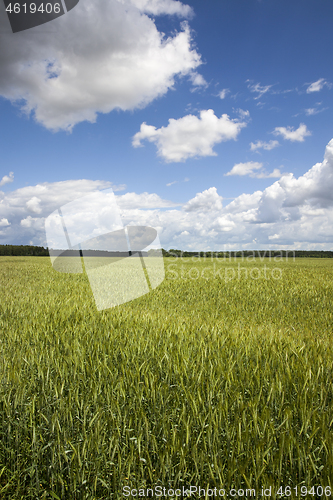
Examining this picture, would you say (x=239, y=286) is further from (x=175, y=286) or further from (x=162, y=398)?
(x=162, y=398)

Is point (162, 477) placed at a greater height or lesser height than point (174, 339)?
lesser

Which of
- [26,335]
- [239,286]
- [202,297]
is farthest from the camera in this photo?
[239,286]

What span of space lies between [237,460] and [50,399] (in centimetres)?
182

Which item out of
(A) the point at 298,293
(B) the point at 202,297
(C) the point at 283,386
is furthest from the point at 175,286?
(C) the point at 283,386

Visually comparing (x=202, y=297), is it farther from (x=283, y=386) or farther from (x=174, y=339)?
(x=283, y=386)

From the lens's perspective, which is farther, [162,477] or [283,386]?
[283,386]

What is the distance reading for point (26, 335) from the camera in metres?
4.31

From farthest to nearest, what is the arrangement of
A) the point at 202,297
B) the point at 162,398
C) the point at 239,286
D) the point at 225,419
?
the point at 239,286, the point at 202,297, the point at 162,398, the point at 225,419

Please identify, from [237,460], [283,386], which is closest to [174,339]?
[283,386]

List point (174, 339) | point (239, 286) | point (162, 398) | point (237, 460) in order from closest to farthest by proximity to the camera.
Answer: point (237, 460), point (162, 398), point (174, 339), point (239, 286)

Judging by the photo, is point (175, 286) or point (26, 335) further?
point (175, 286)

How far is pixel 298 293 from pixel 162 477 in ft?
33.2

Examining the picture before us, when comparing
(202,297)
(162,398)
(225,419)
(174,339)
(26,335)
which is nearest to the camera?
(225,419)

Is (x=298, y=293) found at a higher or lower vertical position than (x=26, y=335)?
lower
